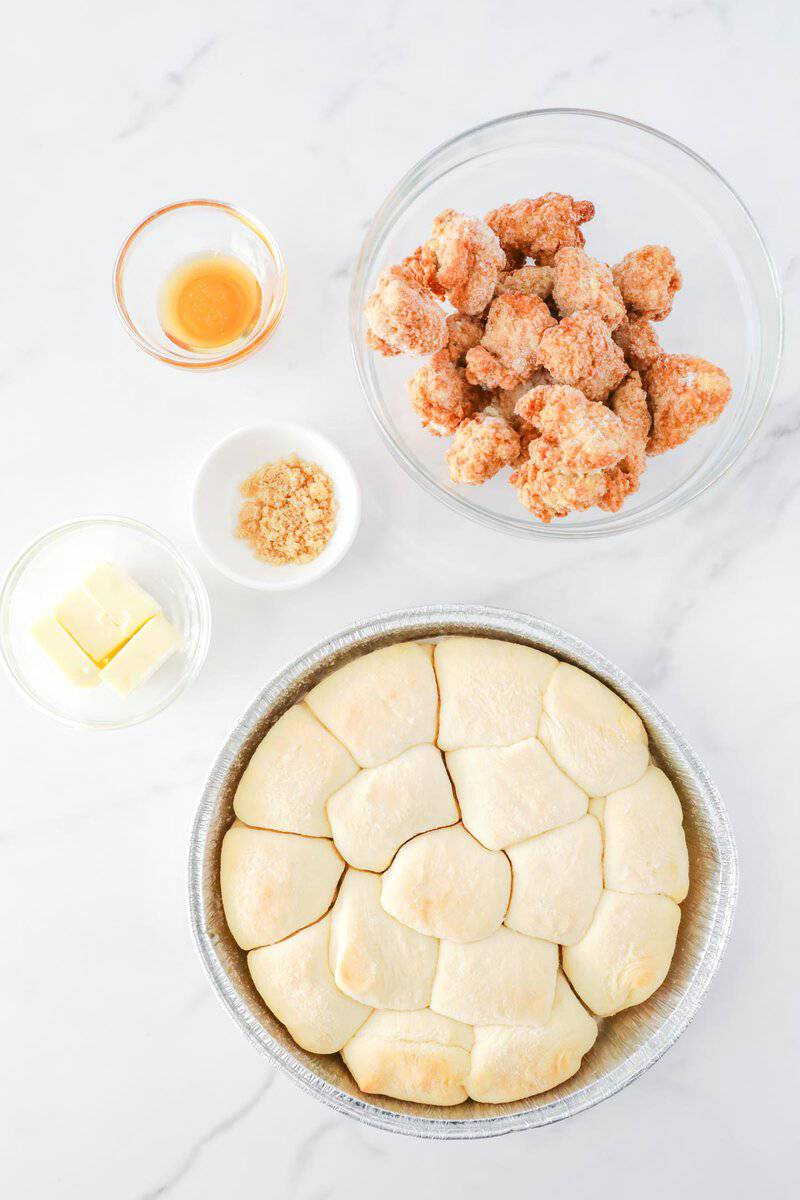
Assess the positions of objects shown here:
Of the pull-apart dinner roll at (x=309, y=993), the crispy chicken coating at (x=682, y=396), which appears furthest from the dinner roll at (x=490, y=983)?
the crispy chicken coating at (x=682, y=396)

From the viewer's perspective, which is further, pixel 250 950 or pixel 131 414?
pixel 131 414

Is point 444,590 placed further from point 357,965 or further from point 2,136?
point 2,136

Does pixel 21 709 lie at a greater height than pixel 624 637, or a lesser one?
lesser

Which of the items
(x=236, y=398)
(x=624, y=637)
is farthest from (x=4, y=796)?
(x=624, y=637)

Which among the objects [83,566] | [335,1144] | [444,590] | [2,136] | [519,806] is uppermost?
[2,136]

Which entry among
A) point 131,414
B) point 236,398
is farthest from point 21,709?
point 236,398
